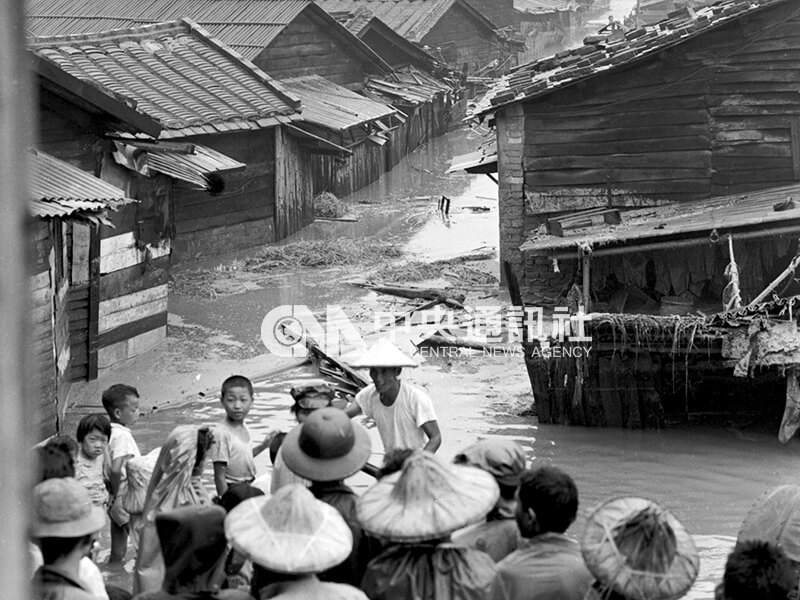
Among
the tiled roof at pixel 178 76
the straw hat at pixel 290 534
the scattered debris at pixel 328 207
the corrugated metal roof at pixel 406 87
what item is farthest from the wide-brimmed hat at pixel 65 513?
the corrugated metal roof at pixel 406 87

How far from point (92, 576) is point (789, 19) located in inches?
528

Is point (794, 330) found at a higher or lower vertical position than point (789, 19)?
lower

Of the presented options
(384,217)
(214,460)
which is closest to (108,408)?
(214,460)

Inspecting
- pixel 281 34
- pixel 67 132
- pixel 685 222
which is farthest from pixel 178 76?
pixel 685 222

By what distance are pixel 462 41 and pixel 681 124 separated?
23.0 metres

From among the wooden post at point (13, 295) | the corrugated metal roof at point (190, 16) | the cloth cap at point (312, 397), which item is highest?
the corrugated metal roof at point (190, 16)

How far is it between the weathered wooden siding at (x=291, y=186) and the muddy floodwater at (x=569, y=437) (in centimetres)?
359

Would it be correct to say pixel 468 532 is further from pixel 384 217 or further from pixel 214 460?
pixel 384 217

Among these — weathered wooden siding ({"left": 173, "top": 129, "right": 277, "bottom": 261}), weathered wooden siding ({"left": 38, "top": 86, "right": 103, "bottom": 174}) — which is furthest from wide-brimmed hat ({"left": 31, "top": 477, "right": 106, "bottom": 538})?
weathered wooden siding ({"left": 173, "top": 129, "right": 277, "bottom": 261})

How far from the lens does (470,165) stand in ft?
56.6

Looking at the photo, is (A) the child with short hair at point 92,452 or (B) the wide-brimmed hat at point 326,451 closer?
(B) the wide-brimmed hat at point 326,451

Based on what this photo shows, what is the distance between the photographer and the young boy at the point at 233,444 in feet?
20.4

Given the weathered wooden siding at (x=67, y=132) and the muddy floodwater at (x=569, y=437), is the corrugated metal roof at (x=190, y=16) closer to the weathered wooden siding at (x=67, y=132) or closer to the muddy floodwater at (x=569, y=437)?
the muddy floodwater at (x=569, y=437)

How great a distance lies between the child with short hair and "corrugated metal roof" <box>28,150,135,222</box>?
8.34ft
